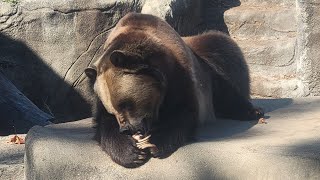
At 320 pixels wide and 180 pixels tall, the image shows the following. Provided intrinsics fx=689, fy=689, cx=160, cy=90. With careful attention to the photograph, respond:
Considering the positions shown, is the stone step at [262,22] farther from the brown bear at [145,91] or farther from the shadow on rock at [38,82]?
the brown bear at [145,91]

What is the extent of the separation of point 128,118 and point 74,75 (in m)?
5.02

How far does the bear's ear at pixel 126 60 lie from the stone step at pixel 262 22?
6.33m

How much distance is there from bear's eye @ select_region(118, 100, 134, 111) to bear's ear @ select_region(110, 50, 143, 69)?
0.75 ft

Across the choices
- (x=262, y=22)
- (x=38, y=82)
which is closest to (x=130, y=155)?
(x=38, y=82)

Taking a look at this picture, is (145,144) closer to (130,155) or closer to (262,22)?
(130,155)

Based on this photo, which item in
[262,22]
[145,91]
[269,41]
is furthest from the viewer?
[262,22]

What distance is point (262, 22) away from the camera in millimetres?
10727

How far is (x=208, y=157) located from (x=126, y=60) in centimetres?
82

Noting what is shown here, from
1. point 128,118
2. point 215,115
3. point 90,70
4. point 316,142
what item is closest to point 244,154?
point 316,142

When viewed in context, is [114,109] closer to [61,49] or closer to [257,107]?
[257,107]

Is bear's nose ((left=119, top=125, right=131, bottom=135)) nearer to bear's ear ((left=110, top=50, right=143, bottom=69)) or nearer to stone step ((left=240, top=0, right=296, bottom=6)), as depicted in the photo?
bear's ear ((left=110, top=50, right=143, bottom=69))

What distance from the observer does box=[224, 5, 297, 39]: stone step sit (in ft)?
34.6

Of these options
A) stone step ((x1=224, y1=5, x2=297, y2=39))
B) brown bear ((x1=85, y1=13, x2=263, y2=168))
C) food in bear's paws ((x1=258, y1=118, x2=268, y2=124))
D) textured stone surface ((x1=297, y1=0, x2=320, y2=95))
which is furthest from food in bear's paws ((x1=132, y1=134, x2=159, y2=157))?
stone step ((x1=224, y1=5, x2=297, y2=39))

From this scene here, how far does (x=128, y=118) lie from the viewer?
4465 millimetres
